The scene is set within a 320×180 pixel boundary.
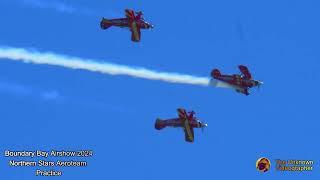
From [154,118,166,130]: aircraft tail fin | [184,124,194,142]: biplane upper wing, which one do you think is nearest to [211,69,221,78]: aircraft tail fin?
[184,124,194,142]: biplane upper wing

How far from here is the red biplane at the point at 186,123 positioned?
14562 centimetres

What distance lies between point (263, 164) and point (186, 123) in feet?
43.2

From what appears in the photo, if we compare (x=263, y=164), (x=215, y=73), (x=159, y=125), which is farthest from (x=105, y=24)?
(x=263, y=164)

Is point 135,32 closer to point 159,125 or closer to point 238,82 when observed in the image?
point 159,125

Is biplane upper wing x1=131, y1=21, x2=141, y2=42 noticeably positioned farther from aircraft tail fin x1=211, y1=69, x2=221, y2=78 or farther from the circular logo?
the circular logo

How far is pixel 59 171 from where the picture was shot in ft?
455

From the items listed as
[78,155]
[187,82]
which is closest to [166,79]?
[187,82]

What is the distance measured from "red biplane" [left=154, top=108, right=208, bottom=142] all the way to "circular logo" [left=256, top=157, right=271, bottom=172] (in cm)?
1098

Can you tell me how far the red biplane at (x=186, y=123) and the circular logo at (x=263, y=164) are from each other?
11.0 metres

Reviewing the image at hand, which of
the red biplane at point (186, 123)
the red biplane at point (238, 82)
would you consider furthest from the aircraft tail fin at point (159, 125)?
the red biplane at point (238, 82)

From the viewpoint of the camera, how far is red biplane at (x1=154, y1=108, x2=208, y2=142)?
478ft

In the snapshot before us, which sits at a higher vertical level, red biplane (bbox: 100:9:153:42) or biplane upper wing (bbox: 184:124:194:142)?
red biplane (bbox: 100:9:153:42)

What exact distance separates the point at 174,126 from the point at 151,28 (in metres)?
12.5

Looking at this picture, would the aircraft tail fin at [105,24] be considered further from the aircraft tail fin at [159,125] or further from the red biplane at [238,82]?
the red biplane at [238,82]
